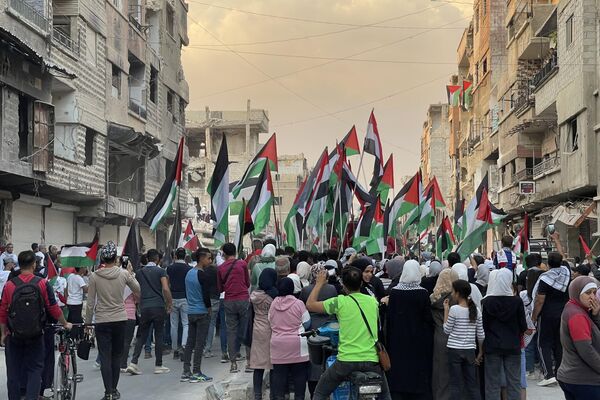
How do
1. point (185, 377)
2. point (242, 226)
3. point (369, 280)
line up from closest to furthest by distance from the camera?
point (369, 280) < point (185, 377) < point (242, 226)

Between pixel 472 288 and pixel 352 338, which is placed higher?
pixel 472 288

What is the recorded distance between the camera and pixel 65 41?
89.1ft

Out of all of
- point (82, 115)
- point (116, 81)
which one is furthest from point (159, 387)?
point (116, 81)

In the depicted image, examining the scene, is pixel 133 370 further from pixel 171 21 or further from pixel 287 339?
pixel 171 21

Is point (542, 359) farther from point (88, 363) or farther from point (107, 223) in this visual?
point (107, 223)

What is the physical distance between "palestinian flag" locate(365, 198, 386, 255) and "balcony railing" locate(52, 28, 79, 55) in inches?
476

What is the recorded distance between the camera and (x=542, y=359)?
11477 millimetres

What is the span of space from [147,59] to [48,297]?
28.9 metres

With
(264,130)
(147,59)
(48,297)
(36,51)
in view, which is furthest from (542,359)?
(264,130)

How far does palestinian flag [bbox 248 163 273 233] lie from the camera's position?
1678cm

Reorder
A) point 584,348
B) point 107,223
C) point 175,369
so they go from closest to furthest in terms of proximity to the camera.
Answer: point 584,348 → point 175,369 → point 107,223

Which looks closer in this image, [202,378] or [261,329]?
[261,329]

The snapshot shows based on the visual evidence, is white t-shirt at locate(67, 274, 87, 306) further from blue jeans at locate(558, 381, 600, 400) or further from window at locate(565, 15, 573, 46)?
window at locate(565, 15, 573, 46)

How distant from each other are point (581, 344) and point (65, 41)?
24.1 meters
